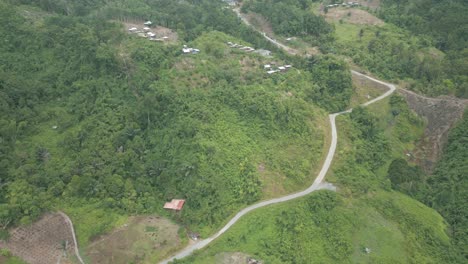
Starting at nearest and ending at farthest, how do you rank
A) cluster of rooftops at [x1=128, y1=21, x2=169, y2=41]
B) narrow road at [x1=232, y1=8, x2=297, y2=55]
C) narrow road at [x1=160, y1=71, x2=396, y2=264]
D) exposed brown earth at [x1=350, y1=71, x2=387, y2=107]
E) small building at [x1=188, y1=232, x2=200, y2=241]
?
narrow road at [x1=160, y1=71, x2=396, y2=264]
small building at [x1=188, y1=232, x2=200, y2=241]
exposed brown earth at [x1=350, y1=71, x2=387, y2=107]
cluster of rooftops at [x1=128, y1=21, x2=169, y2=41]
narrow road at [x1=232, y1=8, x2=297, y2=55]

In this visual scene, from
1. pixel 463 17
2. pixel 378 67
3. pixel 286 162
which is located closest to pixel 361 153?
pixel 286 162

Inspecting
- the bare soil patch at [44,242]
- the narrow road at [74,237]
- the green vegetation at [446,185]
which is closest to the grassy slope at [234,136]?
the narrow road at [74,237]

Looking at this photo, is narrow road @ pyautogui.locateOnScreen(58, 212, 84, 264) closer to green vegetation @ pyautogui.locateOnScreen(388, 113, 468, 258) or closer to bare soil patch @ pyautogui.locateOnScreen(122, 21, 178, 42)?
bare soil patch @ pyautogui.locateOnScreen(122, 21, 178, 42)

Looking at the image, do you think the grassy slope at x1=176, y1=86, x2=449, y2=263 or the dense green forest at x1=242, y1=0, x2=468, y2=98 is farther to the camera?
the dense green forest at x1=242, y1=0, x2=468, y2=98

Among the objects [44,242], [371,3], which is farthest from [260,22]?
[44,242]

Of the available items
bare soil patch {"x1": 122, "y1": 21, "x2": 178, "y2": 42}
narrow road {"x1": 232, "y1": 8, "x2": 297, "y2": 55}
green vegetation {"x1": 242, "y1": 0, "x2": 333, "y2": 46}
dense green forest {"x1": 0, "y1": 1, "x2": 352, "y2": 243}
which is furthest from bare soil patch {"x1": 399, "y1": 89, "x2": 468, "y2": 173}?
bare soil patch {"x1": 122, "y1": 21, "x2": 178, "y2": 42}

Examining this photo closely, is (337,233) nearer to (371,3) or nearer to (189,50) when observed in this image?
(189,50)
